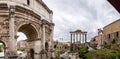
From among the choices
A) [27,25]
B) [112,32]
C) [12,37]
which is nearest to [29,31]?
[27,25]

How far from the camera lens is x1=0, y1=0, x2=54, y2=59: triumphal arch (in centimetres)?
1862

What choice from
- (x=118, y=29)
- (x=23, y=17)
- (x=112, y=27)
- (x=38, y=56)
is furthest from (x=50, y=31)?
(x=112, y=27)

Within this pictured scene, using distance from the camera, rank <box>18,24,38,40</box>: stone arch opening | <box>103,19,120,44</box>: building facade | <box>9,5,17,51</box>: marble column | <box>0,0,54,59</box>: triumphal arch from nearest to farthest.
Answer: <box>9,5,17,51</box>: marble column, <box>0,0,54,59</box>: triumphal arch, <box>18,24,38,40</box>: stone arch opening, <box>103,19,120,44</box>: building facade

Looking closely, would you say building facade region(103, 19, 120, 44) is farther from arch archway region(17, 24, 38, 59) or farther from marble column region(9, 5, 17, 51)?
marble column region(9, 5, 17, 51)

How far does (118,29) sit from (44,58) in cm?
2159

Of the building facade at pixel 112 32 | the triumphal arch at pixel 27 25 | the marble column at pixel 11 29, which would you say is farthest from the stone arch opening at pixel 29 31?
the building facade at pixel 112 32

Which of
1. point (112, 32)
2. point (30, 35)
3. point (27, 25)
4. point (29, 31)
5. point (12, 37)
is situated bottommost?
point (12, 37)

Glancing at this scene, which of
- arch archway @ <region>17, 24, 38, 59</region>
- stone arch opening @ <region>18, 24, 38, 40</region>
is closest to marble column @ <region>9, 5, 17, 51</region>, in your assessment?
arch archway @ <region>17, 24, 38, 59</region>

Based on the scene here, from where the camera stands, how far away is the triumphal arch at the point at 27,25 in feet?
61.1

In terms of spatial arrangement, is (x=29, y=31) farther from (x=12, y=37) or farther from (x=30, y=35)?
(x=12, y=37)

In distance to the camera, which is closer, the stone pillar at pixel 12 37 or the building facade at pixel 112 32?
the stone pillar at pixel 12 37

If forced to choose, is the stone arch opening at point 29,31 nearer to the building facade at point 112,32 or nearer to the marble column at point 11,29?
the marble column at point 11,29

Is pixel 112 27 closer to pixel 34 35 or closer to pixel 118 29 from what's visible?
pixel 118 29

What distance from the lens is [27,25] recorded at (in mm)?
21656
